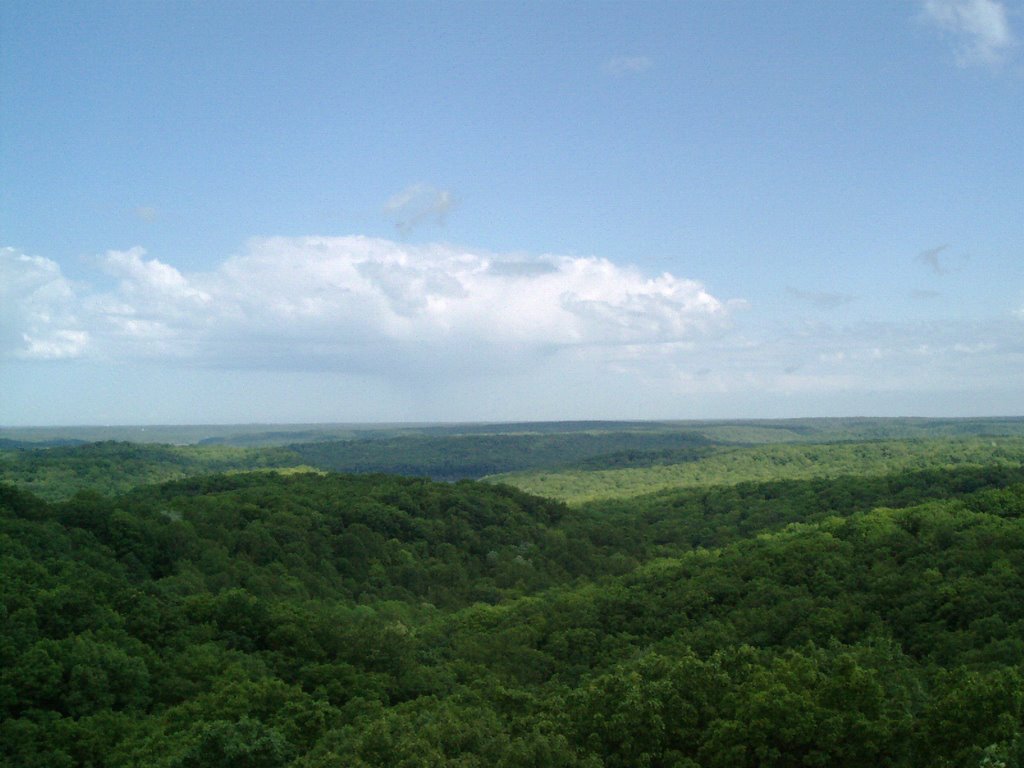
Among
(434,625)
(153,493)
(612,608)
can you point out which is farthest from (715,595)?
(153,493)

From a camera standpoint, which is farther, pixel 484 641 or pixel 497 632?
pixel 497 632

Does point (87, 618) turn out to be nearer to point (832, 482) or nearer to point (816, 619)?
point (816, 619)

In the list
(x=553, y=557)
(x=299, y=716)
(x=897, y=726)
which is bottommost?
(x=553, y=557)

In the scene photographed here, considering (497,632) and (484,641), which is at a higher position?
(484,641)
